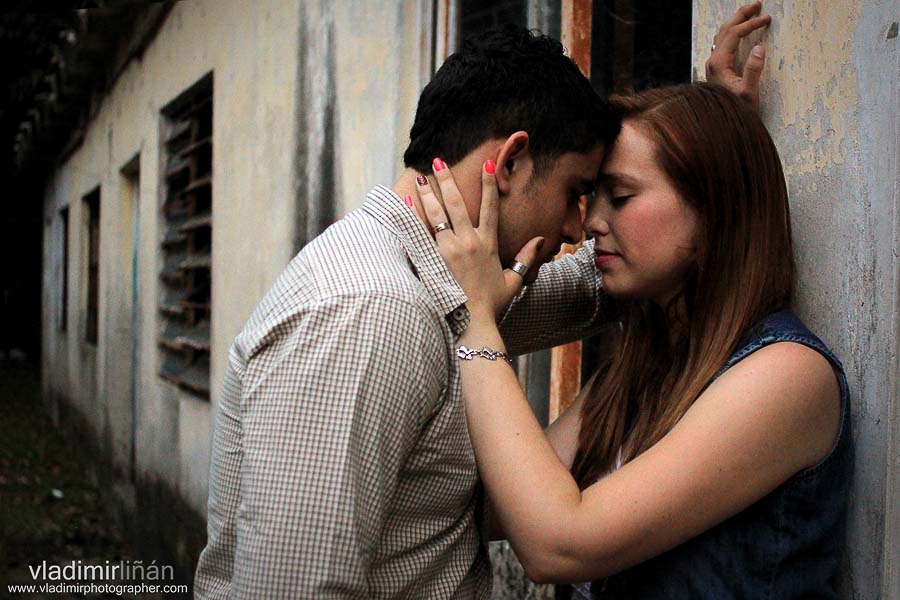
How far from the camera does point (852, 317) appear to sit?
1583 mm

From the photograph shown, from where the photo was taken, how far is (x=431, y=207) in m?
1.66

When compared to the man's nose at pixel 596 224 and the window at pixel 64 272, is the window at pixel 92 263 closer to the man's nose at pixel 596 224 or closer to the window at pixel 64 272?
the window at pixel 64 272

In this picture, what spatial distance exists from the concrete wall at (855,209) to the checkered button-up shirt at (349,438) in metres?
0.67

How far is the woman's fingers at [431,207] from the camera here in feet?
5.41

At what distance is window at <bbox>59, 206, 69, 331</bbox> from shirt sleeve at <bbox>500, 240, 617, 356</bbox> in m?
10.4

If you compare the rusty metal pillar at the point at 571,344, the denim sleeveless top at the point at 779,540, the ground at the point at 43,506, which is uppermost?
the rusty metal pillar at the point at 571,344

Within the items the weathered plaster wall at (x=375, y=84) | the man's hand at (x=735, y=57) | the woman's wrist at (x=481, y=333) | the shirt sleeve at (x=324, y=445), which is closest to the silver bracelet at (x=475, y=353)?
the woman's wrist at (x=481, y=333)

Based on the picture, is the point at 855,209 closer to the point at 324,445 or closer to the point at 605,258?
the point at 605,258

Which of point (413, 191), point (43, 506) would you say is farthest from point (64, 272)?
point (413, 191)

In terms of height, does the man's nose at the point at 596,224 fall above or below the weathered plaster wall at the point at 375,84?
below

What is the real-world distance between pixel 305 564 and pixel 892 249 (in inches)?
40.8

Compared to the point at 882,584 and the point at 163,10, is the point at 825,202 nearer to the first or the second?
the point at 882,584

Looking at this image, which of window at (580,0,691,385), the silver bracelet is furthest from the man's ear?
window at (580,0,691,385)

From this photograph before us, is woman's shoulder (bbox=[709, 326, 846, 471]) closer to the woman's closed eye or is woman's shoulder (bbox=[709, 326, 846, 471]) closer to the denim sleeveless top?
the denim sleeveless top
